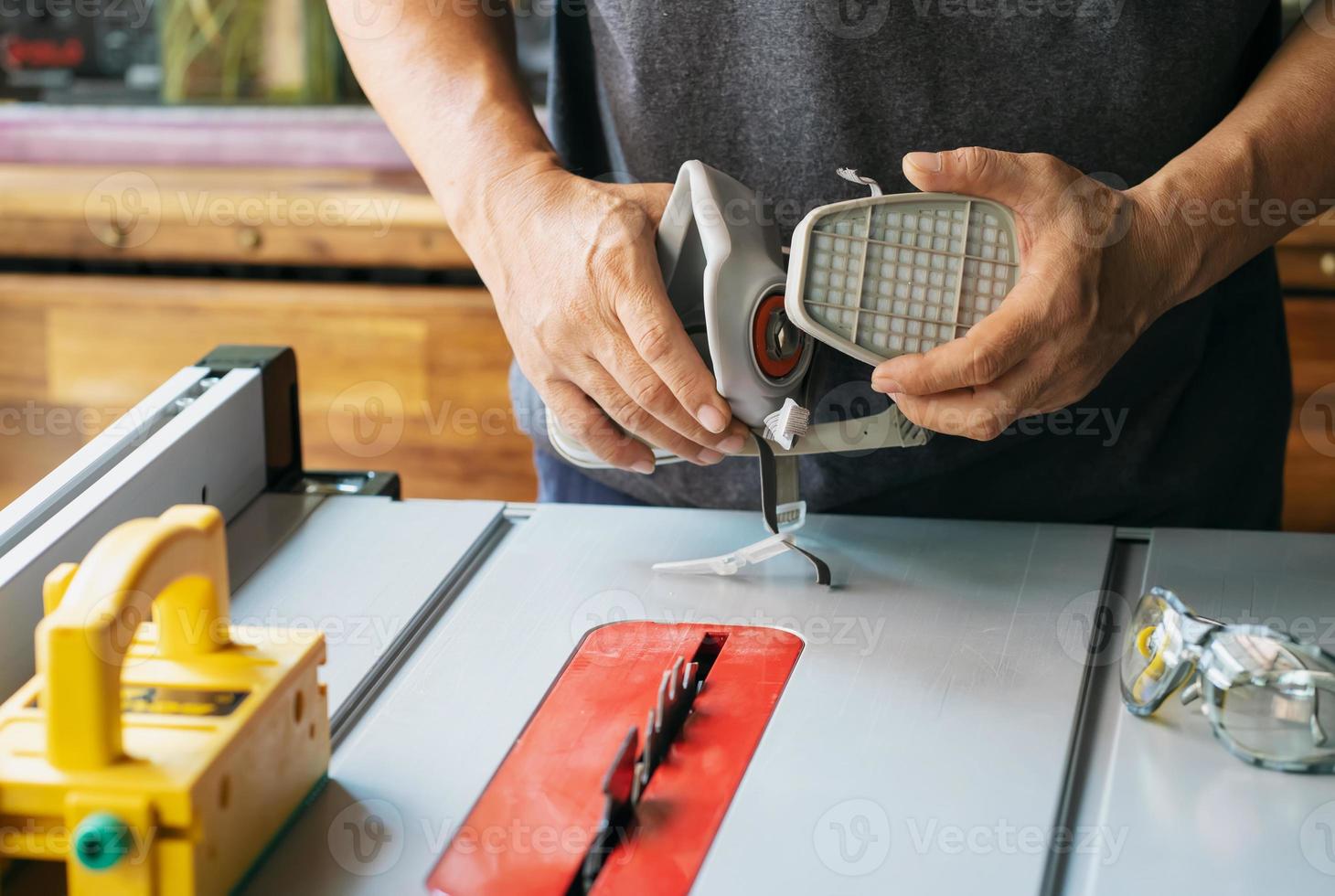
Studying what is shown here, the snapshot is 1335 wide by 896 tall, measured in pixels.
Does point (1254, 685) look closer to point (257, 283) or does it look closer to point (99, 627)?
point (99, 627)

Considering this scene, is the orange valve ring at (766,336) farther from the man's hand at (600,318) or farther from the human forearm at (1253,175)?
the human forearm at (1253,175)

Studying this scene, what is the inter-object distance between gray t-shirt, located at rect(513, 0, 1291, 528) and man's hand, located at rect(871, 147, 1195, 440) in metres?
0.11

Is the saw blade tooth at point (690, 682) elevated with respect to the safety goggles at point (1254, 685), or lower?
lower

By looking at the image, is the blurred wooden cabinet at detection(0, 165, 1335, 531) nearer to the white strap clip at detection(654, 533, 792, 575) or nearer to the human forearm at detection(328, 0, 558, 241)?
the human forearm at detection(328, 0, 558, 241)

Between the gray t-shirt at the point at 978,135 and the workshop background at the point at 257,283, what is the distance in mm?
1053

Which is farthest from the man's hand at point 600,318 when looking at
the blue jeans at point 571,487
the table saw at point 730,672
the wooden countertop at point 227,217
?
the wooden countertop at point 227,217

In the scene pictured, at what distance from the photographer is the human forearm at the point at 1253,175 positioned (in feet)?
2.91

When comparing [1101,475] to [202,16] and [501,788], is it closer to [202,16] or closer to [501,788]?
[501,788]

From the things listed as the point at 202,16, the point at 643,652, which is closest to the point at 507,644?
the point at 643,652

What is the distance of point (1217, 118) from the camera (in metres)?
1.04

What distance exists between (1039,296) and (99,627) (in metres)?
0.55

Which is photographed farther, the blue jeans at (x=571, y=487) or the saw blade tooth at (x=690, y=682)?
the blue jeans at (x=571, y=487)

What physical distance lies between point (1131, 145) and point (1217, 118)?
84 mm

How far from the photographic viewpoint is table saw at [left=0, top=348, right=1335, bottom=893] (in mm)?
651
